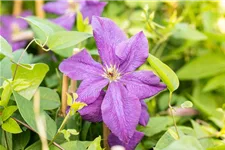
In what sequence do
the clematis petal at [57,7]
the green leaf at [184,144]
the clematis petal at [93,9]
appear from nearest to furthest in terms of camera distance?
the green leaf at [184,144] < the clematis petal at [93,9] < the clematis petal at [57,7]

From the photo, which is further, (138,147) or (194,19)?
(194,19)

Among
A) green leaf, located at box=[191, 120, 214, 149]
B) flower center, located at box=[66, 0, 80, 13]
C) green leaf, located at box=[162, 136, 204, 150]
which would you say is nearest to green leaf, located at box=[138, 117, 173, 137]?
green leaf, located at box=[191, 120, 214, 149]

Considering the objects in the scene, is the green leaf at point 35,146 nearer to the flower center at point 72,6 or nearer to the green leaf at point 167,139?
the green leaf at point 167,139

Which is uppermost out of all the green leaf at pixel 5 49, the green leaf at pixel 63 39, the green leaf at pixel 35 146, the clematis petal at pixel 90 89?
the green leaf at pixel 5 49

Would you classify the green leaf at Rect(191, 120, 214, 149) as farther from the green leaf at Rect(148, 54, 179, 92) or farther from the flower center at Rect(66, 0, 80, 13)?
the flower center at Rect(66, 0, 80, 13)

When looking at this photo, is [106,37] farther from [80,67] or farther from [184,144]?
[184,144]

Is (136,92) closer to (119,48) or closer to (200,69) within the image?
(119,48)

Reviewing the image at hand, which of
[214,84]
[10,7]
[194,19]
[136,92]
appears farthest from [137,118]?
[10,7]

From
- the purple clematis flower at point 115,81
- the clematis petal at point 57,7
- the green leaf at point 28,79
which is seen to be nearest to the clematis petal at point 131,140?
the purple clematis flower at point 115,81
